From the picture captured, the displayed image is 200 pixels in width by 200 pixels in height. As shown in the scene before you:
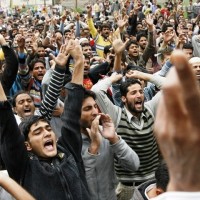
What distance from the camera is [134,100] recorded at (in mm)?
3605

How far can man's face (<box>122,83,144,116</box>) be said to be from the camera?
3.55 meters

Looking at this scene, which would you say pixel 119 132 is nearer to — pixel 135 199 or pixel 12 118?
pixel 135 199

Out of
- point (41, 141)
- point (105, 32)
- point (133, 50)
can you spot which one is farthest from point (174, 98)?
point (105, 32)

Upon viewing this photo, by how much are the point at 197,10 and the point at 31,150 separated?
17.0 metres

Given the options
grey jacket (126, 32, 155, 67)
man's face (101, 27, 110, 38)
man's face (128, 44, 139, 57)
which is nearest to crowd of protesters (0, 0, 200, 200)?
grey jacket (126, 32, 155, 67)

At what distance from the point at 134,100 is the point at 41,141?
1263mm

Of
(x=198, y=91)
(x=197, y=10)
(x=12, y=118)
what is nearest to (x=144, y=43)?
(x=12, y=118)

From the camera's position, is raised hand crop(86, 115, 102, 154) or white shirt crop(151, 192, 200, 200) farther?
raised hand crop(86, 115, 102, 154)

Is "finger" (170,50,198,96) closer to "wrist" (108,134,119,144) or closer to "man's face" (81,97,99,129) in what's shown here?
"wrist" (108,134,119,144)

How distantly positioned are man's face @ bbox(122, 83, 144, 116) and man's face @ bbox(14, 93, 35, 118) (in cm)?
80

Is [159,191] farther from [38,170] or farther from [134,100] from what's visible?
[134,100]

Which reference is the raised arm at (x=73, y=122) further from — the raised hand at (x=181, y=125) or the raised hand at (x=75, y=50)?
the raised hand at (x=181, y=125)

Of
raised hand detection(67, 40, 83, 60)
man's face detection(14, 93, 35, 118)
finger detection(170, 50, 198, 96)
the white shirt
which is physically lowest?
man's face detection(14, 93, 35, 118)

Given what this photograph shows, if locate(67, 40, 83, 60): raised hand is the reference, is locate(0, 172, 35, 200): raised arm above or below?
below
